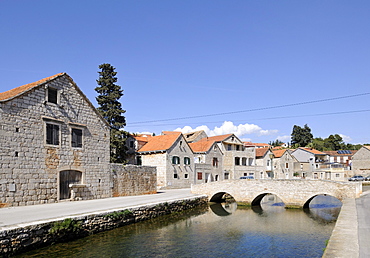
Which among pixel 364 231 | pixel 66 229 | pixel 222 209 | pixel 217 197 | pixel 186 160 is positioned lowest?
pixel 222 209

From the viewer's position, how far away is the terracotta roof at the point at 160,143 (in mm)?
39062

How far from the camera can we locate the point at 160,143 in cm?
4056

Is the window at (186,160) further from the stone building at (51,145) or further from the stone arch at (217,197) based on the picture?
the stone building at (51,145)

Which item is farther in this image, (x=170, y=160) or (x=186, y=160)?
(x=186, y=160)

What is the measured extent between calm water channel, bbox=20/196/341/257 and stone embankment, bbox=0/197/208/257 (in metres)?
0.37

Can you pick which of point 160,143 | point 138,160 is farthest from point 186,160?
point 138,160

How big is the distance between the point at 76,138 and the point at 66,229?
9379 millimetres

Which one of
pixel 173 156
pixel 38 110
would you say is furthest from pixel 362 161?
pixel 38 110

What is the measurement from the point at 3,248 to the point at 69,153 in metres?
10.5

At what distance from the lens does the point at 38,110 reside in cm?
1994

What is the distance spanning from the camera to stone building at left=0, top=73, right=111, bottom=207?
18.3m

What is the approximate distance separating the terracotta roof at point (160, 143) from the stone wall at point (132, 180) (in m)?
9.43

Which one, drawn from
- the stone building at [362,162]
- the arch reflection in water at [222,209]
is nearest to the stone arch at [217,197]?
the arch reflection in water at [222,209]

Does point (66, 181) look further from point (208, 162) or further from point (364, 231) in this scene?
point (208, 162)
